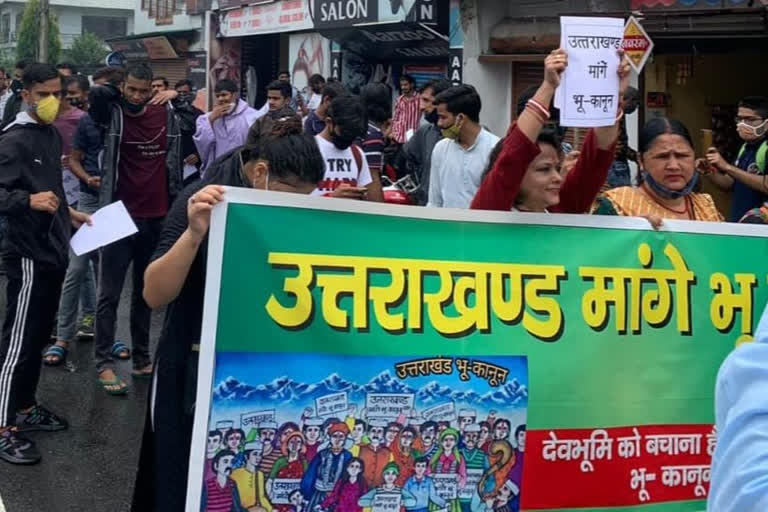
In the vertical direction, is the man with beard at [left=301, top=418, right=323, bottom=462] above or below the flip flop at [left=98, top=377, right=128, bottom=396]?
above

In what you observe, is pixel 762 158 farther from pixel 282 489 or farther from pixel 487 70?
pixel 487 70

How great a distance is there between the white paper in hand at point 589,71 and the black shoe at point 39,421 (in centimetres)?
356

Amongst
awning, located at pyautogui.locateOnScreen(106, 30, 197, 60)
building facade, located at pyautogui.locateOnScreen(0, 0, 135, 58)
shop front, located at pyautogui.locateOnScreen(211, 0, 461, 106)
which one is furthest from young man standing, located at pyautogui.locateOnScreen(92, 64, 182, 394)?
building facade, located at pyautogui.locateOnScreen(0, 0, 135, 58)

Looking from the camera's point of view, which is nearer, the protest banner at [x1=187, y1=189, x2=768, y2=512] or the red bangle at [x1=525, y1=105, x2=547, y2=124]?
the protest banner at [x1=187, y1=189, x2=768, y2=512]

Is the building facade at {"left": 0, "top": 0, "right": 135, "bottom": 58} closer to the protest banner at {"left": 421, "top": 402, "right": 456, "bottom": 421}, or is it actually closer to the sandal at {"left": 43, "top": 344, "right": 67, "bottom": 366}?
the sandal at {"left": 43, "top": 344, "right": 67, "bottom": 366}

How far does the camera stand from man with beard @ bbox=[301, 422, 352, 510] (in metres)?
2.90

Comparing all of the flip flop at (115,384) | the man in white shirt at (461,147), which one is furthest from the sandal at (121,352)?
the man in white shirt at (461,147)

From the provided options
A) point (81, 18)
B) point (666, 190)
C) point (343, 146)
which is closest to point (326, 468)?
point (666, 190)

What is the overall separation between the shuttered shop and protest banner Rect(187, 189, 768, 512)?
74.1ft

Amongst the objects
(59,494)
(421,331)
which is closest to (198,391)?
(421,331)

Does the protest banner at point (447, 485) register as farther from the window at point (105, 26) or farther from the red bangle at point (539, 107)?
the window at point (105, 26)

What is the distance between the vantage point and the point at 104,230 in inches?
223

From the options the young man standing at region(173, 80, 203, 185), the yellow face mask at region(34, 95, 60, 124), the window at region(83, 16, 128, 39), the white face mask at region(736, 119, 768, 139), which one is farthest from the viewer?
the window at region(83, 16, 128, 39)

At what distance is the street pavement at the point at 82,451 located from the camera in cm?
486
